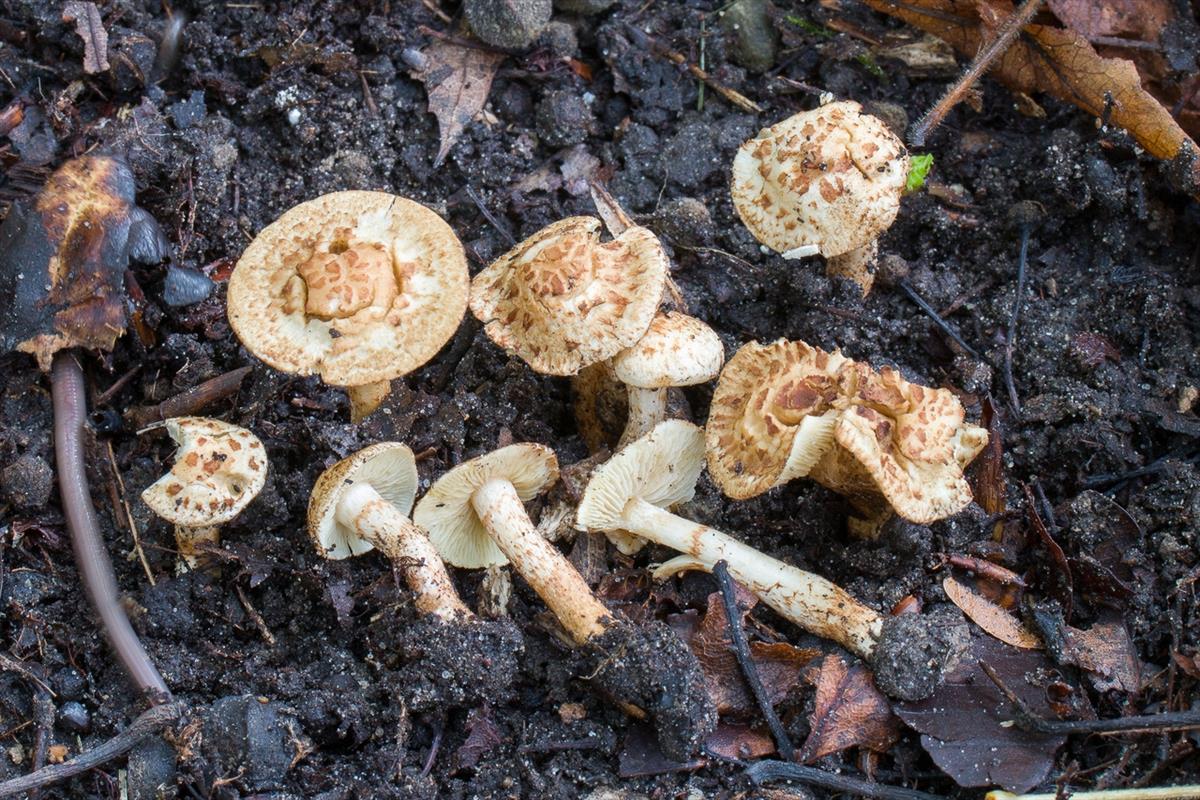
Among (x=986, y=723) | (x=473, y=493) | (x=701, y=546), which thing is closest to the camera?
(x=986, y=723)

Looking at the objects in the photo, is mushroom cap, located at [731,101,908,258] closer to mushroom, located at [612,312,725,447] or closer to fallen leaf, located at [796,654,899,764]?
mushroom, located at [612,312,725,447]

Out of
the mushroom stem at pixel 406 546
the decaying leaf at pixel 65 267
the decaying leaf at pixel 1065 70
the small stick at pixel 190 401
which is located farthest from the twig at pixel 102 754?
the decaying leaf at pixel 1065 70

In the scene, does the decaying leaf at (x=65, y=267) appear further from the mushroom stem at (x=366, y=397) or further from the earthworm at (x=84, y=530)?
the mushroom stem at (x=366, y=397)

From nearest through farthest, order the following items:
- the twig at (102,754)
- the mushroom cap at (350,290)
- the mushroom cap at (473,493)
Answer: the twig at (102,754) → the mushroom cap at (350,290) → the mushroom cap at (473,493)

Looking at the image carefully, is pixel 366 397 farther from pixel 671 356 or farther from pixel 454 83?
pixel 454 83

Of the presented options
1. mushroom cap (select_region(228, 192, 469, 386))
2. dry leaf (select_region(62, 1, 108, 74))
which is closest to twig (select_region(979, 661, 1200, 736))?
mushroom cap (select_region(228, 192, 469, 386))

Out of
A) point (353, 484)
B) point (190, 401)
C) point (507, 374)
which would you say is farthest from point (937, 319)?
point (190, 401)
